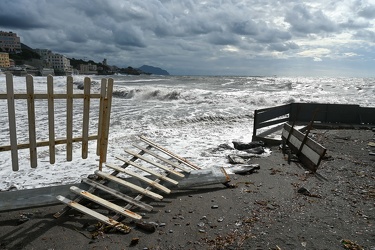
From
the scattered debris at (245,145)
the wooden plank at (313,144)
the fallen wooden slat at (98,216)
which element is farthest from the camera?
the scattered debris at (245,145)

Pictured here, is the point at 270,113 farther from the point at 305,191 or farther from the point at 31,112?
the point at 31,112

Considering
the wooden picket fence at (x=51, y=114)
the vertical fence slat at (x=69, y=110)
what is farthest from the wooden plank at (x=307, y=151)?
the vertical fence slat at (x=69, y=110)

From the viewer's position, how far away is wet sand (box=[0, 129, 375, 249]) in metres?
4.11

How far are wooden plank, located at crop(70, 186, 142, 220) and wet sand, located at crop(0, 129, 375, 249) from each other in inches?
6.0

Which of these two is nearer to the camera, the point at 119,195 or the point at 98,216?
the point at 98,216

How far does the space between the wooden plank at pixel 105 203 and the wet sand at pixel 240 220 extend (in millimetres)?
153

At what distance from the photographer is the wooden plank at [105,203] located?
4.70m

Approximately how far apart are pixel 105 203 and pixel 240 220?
243 cm

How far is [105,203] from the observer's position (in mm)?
4973

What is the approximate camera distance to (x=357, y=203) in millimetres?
5367

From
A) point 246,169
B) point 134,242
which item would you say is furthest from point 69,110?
point 246,169

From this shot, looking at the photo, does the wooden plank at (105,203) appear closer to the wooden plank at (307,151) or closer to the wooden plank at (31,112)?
the wooden plank at (31,112)

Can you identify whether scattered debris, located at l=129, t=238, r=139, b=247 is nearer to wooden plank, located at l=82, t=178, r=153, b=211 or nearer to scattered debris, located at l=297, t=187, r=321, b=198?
wooden plank, located at l=82, t=178, r=153, b=211

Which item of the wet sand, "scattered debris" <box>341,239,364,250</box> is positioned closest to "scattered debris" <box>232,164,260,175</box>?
the wet sand
